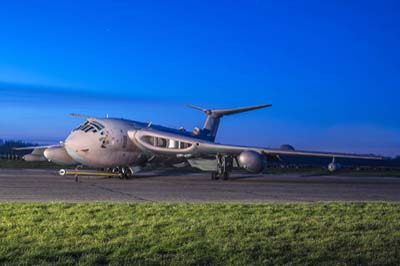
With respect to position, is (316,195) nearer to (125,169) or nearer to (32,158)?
(125,169)

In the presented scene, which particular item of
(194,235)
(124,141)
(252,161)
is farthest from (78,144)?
(194,235)

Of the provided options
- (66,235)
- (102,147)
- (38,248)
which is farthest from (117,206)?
(102,147)

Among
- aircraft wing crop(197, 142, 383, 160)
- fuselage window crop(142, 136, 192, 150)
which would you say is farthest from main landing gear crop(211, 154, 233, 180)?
fuselage window crop(142, 136, 192, 150)

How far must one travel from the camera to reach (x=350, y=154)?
25.9 metres

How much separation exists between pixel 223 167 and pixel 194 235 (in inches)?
732

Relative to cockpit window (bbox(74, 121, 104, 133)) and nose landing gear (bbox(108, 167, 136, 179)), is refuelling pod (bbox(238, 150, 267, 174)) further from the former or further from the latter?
cockpit window (bbox(74, 121, 104, 133))

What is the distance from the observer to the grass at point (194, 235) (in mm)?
6715

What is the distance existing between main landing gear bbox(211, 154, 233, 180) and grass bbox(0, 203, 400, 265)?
14.5 meters

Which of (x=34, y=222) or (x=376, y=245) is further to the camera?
(x=34, y=222)

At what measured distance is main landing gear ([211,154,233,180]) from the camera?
2656cm

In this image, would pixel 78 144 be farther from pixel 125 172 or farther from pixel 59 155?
pixel 59 155

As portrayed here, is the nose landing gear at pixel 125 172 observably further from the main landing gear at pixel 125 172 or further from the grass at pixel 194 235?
the grass at pixel 194 235

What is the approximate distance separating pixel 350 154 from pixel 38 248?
828 inches

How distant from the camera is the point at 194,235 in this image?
822 centimetres
